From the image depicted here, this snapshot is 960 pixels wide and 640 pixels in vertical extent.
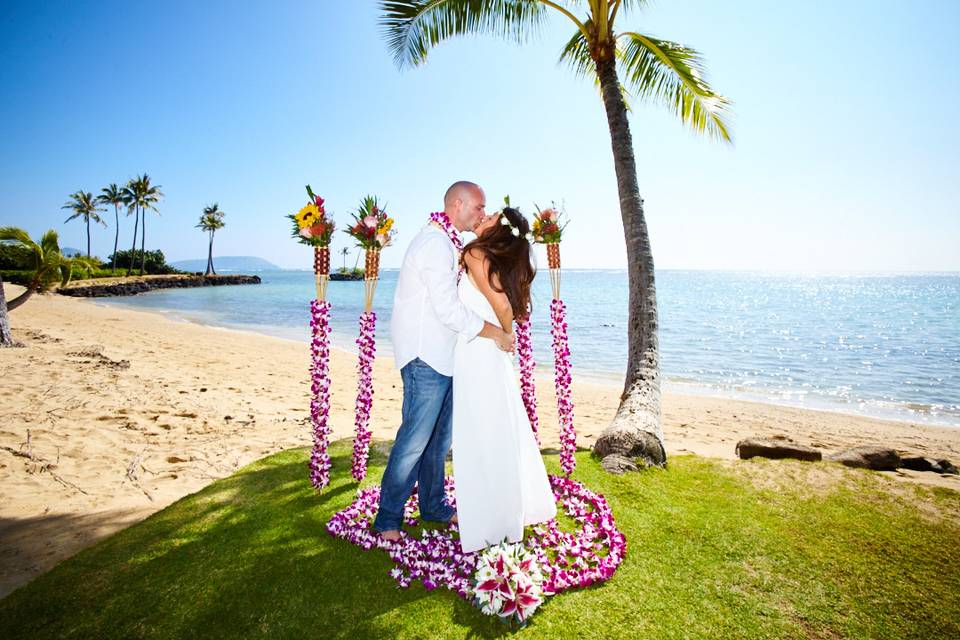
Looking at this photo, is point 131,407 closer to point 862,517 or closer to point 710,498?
point 710,498

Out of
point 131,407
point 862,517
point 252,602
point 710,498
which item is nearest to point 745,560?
point 710,498

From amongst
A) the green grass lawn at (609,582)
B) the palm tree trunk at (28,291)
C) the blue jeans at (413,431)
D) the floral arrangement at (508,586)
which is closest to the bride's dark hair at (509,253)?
the blue jeans at (413,431)

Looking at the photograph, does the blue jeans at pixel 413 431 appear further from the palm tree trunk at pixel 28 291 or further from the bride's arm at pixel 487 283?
the palm tree trunk at pixel 28 291

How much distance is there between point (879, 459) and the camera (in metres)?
6.96

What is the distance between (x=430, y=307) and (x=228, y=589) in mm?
2617

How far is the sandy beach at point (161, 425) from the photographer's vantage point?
4.96 meters

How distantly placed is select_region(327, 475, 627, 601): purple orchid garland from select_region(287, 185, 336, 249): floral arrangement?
111 inches

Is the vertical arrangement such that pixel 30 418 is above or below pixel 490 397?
below

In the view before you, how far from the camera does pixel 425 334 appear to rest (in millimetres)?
3678

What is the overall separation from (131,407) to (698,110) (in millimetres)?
12269

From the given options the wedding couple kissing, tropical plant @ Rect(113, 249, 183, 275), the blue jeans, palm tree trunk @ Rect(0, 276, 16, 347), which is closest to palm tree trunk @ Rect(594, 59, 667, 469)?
the wedding couple kissing

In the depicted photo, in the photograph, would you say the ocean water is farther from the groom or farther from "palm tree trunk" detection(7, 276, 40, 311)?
the groom

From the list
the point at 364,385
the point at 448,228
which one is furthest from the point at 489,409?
the point at 364,385

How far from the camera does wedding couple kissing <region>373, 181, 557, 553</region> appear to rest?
3.53 metres
